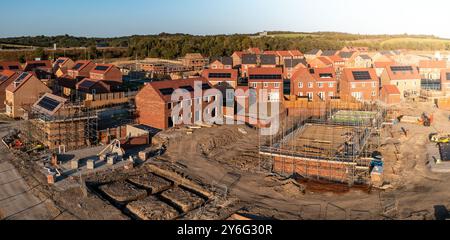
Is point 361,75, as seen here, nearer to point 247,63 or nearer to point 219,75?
point 219,75

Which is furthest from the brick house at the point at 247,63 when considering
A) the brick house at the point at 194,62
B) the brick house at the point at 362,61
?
the brick house at the point at 362,61

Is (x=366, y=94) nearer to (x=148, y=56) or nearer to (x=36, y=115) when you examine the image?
(x=36, y=115)

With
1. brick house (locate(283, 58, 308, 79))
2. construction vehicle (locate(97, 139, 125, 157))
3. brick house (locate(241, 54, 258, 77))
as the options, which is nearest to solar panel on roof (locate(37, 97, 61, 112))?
construction vehicle (locate(97, 139, 125, 157))

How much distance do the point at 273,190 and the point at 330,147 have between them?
511 cm

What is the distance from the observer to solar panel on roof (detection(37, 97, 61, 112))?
24.0 metres

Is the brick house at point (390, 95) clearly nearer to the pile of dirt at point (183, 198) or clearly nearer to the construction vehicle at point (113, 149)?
the construction vehicle at point (113, 149)

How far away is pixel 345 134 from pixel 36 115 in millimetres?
17042

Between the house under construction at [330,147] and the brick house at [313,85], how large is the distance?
624 centimetres

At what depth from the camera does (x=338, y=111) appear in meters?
30.8

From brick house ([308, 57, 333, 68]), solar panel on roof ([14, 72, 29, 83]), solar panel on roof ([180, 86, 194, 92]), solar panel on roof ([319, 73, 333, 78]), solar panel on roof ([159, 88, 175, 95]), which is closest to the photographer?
solar panel on roof ([159, 88, 175, 95])

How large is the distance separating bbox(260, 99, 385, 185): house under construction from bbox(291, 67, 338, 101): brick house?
6245 mm

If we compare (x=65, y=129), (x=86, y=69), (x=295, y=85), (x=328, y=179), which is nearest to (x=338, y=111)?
(x=295, y=85)

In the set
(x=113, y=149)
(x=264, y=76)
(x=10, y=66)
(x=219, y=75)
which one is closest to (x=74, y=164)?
(x=113, y=149)

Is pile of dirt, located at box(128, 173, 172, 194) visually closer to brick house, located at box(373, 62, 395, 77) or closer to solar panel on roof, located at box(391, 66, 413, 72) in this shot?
brick house, located at box(373, 62, 395, 77)
